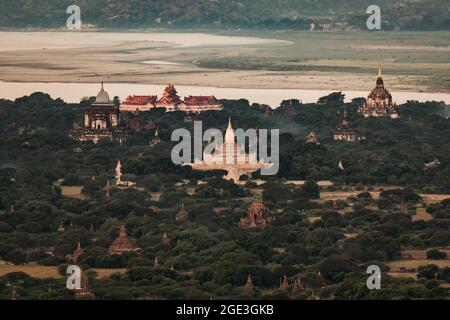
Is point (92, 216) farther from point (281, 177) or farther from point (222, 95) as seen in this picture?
point (222, 95)

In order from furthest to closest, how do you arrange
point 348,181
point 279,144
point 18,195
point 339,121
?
point 339,121 < point 279,144 < point 348,181 < point 18,195

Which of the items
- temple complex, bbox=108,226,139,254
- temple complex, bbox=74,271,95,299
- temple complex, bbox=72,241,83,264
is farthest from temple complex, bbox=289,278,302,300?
temple complex, bbox=108,226,139,254

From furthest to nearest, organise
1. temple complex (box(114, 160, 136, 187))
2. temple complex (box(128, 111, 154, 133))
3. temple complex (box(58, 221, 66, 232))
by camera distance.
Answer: temple complex (box(128, 111, 154, 133)) → temple complex (box(114, 160, 136, 187)) → temple complex (box(58, 221, 66, 232))

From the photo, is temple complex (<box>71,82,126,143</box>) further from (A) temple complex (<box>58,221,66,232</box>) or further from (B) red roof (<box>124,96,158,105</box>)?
(A) temple complex (<box>58,221,66,232</box>)

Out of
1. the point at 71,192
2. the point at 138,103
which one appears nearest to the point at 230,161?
the point at 71,192

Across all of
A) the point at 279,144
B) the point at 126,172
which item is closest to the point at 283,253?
the point at 126,172

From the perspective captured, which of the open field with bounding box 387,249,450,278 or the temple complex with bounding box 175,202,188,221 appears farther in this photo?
the temple complex with bounding box 175,202,188,221

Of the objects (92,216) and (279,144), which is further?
(279,144)
